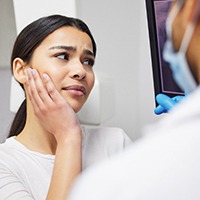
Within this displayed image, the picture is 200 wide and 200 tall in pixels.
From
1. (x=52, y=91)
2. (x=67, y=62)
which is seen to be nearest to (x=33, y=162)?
(x=52, y=91)

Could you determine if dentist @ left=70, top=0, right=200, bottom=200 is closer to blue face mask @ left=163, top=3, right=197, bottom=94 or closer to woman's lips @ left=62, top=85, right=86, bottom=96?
blue face mask @ left=163, top=3, right=197, bottom=94

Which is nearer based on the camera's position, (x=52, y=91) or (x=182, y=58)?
(x=182, y=58)

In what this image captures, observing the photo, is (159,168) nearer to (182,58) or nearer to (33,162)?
(182,58)

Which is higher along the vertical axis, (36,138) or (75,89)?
(75,89)

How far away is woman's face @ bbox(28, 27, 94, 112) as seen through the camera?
1.09m

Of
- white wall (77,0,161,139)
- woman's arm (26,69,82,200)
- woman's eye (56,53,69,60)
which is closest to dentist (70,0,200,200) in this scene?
woman's arm (26,69,82,200)

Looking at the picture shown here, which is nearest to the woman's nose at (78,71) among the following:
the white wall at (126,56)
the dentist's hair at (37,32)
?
the dentist's hair at (37,32)

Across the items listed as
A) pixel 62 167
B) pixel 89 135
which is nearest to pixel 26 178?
pixel 62 167

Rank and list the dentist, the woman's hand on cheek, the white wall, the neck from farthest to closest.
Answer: the white wall, the neck, the woman's hand on cheek, the dentist

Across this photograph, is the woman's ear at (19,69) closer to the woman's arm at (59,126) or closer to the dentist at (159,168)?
the woman's arm at (59,126)

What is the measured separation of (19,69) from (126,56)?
0.58 m

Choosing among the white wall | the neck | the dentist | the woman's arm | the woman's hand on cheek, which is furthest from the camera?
the white wall

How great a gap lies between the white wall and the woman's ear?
0.40 metres

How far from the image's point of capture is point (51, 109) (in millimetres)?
1055
